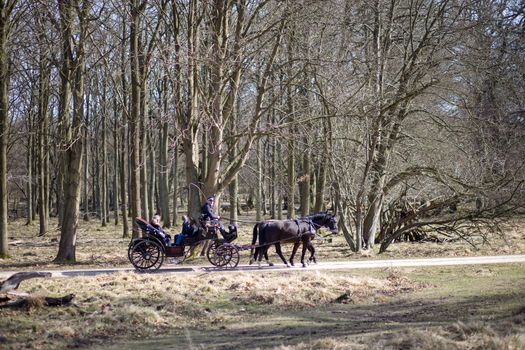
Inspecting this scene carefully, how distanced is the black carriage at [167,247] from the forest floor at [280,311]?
141cm

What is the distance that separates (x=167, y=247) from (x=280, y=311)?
5327 millimetres

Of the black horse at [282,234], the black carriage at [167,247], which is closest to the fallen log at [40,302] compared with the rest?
the black carriage at [167,247]

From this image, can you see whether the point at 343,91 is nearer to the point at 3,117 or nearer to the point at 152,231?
the point at 152,231

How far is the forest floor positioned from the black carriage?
1.41 metres

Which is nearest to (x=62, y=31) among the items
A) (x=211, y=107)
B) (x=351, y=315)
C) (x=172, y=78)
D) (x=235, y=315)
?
(x=172, y=78)

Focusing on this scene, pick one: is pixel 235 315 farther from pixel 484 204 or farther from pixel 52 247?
pixel 52 247

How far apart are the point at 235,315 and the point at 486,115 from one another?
43.2ft

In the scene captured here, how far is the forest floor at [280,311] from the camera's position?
9047 mm

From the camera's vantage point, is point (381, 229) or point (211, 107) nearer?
point (211, 107)

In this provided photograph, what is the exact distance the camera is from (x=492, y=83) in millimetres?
20719

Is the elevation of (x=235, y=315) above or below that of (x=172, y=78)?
below

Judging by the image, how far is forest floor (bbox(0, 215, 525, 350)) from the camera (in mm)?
9047

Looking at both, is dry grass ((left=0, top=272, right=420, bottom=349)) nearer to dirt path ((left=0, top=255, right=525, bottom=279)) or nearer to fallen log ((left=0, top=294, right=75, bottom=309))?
fallen log ((left=0, top=294, right=75, bottom=309))

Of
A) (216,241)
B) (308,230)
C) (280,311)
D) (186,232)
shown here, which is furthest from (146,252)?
(280,311)
